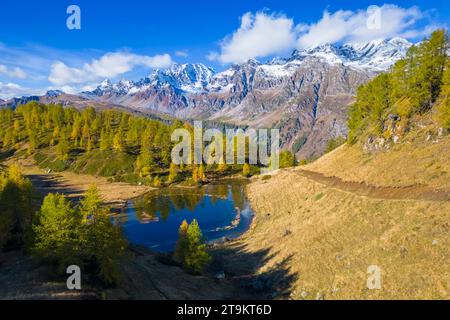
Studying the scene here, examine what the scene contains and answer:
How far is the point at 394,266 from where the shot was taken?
3581 centimetres

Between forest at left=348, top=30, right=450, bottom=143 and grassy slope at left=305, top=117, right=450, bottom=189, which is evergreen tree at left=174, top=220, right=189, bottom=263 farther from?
forest at left=348, top=30, right=450, bottom=143

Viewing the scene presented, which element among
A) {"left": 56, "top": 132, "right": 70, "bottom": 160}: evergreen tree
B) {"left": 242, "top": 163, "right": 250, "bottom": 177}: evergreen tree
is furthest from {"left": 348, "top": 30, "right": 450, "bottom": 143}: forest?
{"left": 56, "top": 132, "right": 70, "bottom": 160}: evergreen tree

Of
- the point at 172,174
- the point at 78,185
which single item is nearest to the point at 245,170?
the point at 172,174

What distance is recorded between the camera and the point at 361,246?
140 ft

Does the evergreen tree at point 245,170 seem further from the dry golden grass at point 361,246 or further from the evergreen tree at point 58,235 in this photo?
the evergreen tree at point 58,235

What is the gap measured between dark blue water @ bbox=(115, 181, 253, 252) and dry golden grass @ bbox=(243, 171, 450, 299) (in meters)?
18.4

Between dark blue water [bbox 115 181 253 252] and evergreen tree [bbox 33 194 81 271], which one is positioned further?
dark blue water [bbox 115 181 253 252]

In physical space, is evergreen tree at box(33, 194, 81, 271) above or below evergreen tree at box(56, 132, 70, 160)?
below

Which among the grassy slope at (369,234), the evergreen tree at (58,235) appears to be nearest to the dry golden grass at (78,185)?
the grassy slope at (369,234)

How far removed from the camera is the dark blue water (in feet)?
256

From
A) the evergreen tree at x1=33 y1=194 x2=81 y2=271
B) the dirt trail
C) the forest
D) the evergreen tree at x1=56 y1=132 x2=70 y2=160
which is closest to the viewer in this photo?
the evergreen tree at x1=33 y1=194 x2=81 y2=271

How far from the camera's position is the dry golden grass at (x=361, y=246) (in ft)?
109
